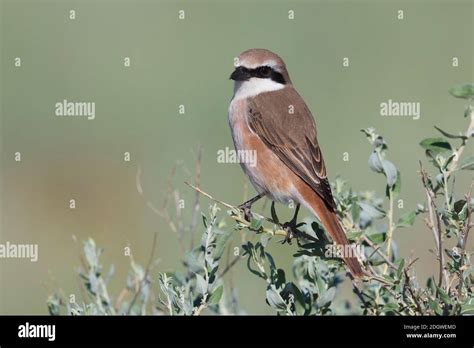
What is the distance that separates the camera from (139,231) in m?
8.19

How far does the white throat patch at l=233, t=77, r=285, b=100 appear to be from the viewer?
19.4 ft

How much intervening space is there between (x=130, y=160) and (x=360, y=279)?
5.75 metres

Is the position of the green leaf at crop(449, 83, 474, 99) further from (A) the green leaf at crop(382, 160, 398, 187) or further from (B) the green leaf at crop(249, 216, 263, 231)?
(B) the green leaf at crop(249, 216, 263, 231)

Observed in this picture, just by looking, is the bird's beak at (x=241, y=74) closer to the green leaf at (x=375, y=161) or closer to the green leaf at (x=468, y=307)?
the green leaf at (x=375, y=161)

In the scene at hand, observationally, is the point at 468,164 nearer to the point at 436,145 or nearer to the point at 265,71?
the point at 436,145

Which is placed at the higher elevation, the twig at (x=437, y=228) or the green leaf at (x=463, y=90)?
the green leaf at (x=463, y=90)

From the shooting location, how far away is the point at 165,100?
35.1ft

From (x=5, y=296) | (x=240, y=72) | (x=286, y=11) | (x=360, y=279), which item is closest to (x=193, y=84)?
(x=286, y=11)

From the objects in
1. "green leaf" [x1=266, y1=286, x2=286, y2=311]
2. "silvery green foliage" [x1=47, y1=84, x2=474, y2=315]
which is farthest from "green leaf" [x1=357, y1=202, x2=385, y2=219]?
"green leaf" [x1=266, y1=286, x2=286, y2=311]
